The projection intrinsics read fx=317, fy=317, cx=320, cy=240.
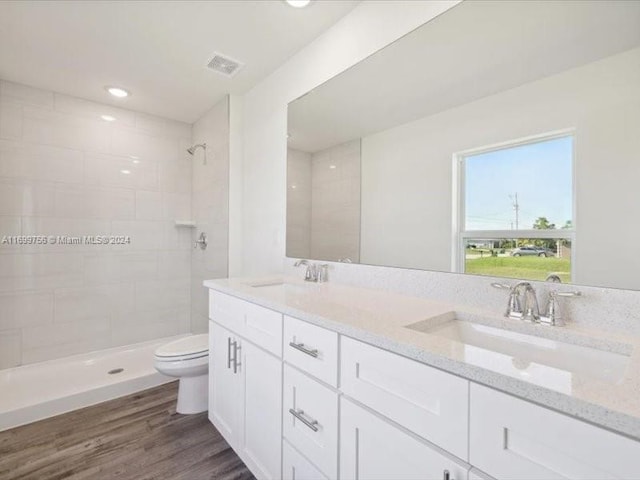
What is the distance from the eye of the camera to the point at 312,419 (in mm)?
1097

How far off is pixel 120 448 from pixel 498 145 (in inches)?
94.7

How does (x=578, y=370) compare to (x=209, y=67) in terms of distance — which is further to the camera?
(x=209, y=67)

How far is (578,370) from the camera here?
867 millimetres

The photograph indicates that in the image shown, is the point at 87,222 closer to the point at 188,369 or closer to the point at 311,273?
the point at 188,369

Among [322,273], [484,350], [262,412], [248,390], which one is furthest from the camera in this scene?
[322,273]

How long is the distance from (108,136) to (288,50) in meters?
1.94

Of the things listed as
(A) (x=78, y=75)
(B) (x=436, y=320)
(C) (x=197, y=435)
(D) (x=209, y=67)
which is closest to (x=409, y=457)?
(B) (x=436, y=320)

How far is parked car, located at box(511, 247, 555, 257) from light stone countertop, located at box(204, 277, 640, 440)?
24cm

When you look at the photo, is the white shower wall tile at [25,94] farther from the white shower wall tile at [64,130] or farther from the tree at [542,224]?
the tree at [542,224]

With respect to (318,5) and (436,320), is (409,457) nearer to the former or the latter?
(436,320)

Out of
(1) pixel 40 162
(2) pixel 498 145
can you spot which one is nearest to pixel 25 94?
(1) pixel 40 162

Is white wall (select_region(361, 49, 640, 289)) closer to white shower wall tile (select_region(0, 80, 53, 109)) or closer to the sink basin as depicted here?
the sink basin

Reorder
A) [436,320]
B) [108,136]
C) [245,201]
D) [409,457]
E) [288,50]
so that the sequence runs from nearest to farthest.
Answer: [409,457], [436,320], [288,50], [245,201], [108,136]

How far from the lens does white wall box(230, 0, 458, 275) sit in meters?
1.56
